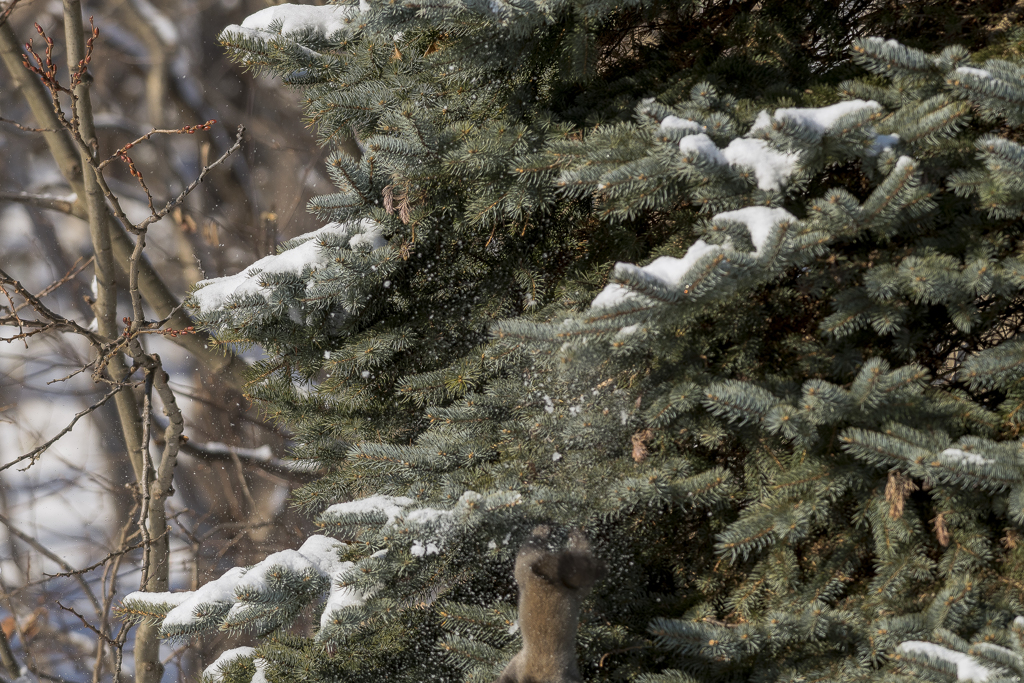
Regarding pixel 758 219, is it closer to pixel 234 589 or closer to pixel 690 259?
pixel 690 259

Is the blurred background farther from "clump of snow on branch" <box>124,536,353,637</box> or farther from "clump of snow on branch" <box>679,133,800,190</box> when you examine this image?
"clump of snow on branch" <box>679,133,800,190</box>

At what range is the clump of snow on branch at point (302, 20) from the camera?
5.93 ft

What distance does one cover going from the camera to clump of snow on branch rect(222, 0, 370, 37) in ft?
5.93

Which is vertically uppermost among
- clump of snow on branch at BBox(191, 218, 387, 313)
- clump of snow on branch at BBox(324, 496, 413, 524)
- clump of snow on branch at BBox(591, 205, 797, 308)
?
clump of snow on branch at BBox(191, 218, 387, 313)

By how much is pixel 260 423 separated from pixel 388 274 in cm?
363

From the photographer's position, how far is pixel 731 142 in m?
1.25

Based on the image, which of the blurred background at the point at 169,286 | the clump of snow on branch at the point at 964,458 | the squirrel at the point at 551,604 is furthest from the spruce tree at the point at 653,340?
the blurred background at the point at 169,286

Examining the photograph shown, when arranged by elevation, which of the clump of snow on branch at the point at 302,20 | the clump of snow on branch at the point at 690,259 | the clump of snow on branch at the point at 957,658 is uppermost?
the clump of snow on branch at the point at 302,20

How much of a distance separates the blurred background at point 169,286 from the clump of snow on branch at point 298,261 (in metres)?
3.08

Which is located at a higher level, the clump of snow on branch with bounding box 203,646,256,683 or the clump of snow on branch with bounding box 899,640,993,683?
the clump of snow on branch with bounding box 203,646,256,683

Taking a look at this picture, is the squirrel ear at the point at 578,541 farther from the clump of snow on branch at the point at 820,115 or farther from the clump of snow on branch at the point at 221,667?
the clump of snow on branch at the point at 221,667

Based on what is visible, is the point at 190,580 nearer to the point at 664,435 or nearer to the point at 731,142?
the point at 664,435

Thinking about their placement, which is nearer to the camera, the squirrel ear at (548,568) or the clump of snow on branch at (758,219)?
the clump of snow on branch at (758,219)

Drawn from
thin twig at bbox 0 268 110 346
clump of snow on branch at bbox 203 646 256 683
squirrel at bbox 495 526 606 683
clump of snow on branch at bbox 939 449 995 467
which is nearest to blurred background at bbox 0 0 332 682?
thin twig at bbox 0 268 110 346
